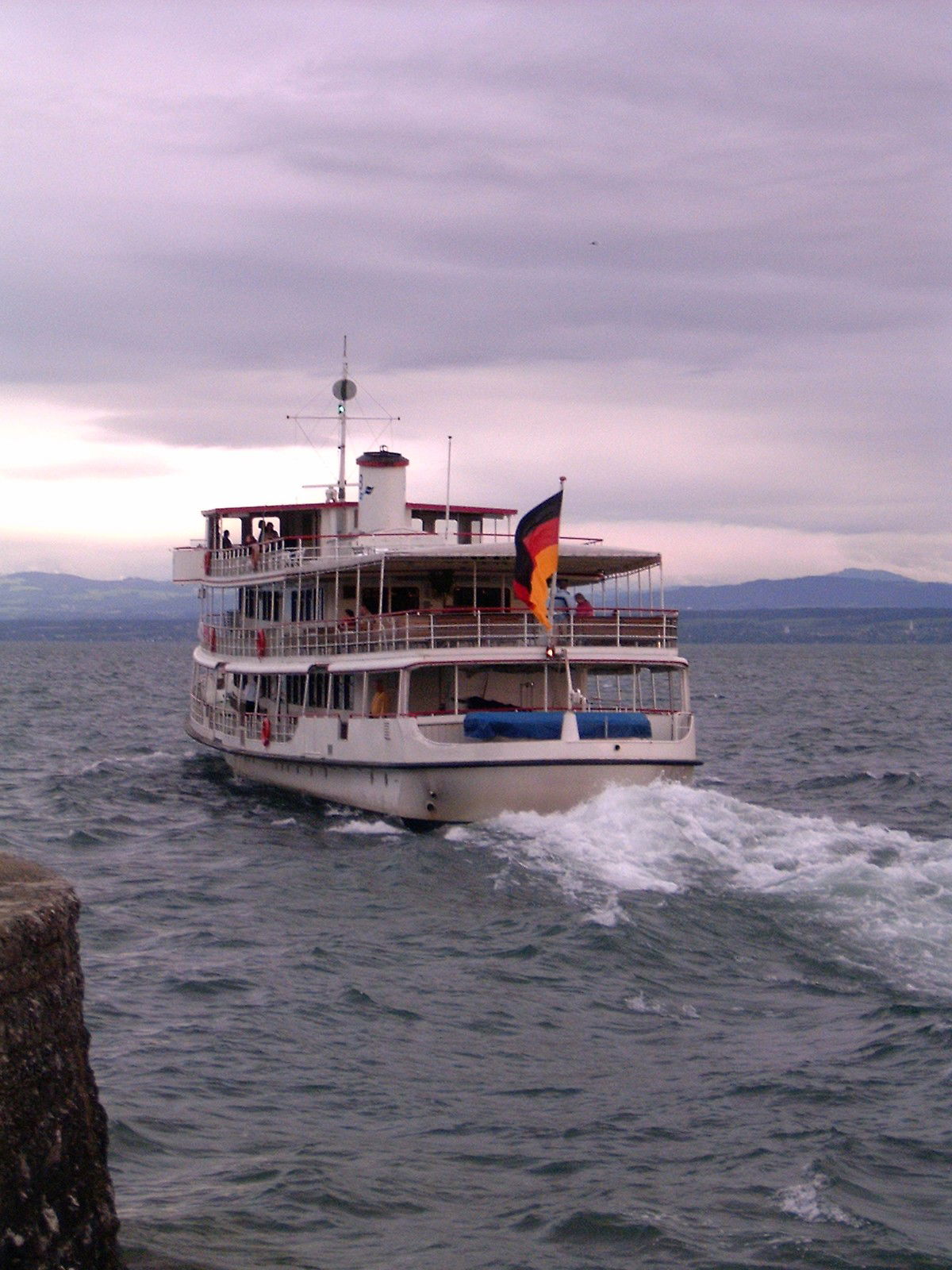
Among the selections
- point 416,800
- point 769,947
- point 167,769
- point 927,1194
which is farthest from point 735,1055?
point 167,769

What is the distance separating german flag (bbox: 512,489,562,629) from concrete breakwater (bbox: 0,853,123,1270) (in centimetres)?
1952

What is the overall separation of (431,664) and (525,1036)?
13.0 meters

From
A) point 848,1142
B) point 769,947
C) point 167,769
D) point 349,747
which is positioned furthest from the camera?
point 167,769

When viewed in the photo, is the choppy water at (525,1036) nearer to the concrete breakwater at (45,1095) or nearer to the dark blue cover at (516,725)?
the dark blue cover at (516,725)

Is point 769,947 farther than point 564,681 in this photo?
No

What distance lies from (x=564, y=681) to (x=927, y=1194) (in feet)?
66.1

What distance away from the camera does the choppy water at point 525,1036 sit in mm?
10320

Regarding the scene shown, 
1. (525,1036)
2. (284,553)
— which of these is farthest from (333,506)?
(525,1036)

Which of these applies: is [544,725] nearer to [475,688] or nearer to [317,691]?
[475,688]

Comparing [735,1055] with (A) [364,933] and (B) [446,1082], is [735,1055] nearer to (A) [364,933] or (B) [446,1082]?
(B) [446,1082]

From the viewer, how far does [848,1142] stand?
1166 centimetres

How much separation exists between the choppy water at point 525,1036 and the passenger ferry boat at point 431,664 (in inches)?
36.0

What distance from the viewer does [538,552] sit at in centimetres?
2667

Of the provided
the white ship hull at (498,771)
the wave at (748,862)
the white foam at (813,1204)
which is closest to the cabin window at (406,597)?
the white ship hull at (498,771)
